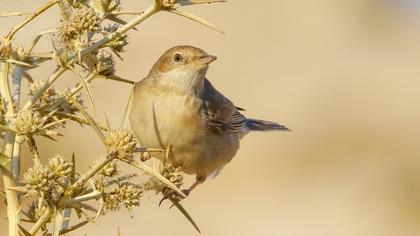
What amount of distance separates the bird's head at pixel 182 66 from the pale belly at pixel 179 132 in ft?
0.55

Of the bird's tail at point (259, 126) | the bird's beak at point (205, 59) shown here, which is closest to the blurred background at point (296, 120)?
the bird's tail at point (259, 126)

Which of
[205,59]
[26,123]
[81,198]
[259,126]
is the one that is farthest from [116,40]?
[259,126]

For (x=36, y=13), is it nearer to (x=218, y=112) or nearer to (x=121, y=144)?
(x=121, y=144)

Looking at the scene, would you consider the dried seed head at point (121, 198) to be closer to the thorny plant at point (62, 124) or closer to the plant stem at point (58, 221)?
the thorny plant at point (62, 124)

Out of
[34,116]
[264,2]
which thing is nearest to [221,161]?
[34,116]

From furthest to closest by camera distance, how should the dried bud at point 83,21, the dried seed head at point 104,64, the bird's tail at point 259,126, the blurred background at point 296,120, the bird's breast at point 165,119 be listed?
the blurred background at point 296,120 < the bird's tail at point 259,126 < the bird's breast at point 165,119 < the dried seed head at point 104,64 < the dried bud at point 83,21

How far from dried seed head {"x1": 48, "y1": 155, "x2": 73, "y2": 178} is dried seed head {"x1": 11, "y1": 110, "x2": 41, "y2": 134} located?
0.13 meters

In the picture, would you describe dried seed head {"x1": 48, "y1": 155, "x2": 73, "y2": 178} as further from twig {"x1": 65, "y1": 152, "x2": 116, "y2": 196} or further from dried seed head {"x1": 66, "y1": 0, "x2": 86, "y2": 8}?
dried seed head {"x1": 66, "y1": 0, "x2": 86, "y2": 8}

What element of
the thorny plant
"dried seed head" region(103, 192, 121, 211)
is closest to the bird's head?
the thorny plant

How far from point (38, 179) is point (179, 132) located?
2.90 m

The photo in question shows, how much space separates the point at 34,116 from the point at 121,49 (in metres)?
0.62

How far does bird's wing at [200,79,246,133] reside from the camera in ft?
21.5

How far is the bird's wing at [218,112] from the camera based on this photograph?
656 cm

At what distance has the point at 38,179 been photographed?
3.03m
